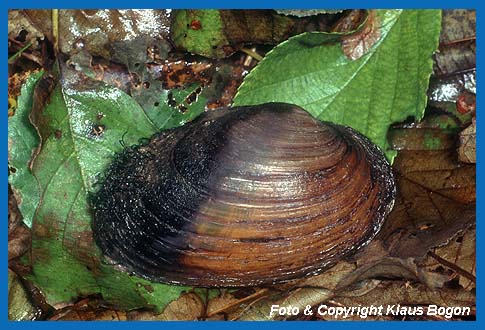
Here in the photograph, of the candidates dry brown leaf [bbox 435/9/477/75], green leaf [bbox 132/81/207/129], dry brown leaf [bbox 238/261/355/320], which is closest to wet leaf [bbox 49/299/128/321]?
dry brown leaf [bbox 238/261/355/320]

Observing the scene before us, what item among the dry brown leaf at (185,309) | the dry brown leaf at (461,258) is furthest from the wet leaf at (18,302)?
the dry brown leaf at (461,258)

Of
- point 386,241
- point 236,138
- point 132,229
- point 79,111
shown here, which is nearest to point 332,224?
point 386,241

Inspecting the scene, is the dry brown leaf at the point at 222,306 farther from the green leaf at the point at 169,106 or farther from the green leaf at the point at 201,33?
the green leaf at the point at 201,33

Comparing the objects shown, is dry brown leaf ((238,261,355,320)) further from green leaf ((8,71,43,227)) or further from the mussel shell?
green leaf ((8,71,43,227))

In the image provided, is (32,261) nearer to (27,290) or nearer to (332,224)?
(27,290)

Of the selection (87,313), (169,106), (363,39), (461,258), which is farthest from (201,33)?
(461,258)
